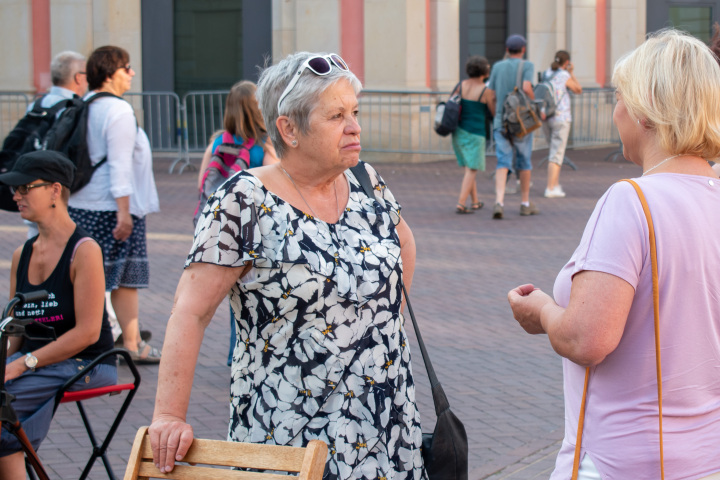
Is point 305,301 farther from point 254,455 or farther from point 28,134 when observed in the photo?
point 28,134

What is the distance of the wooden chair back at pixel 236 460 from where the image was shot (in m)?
2.24

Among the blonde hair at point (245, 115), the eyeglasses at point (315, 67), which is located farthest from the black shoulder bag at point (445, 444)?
the blonde hair at point (245, 115)

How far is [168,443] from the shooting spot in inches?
92.6

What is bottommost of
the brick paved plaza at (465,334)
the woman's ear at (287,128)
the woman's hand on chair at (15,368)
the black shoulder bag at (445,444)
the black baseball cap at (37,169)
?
the brick paved plaza at (465,334)

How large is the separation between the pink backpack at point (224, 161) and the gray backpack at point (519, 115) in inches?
244

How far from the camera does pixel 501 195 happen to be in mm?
11398

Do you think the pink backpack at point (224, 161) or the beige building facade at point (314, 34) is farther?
the beige building facade at point (314, 34)

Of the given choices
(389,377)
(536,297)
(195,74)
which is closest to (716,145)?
(536,297)

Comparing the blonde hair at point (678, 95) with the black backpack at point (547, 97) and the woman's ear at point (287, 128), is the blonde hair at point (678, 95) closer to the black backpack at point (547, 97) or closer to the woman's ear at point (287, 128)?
the woman's ear at point (287, 128)

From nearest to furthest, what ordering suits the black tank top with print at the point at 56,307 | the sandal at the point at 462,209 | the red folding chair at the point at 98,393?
1. the red folding chair at the point at 98,393
2. the black tank top with print at the point at 56,307
3. the sandal at the point at 462,209

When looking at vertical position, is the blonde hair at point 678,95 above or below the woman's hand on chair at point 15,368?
above

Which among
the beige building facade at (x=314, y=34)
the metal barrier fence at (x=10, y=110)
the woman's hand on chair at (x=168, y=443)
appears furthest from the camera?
the metal barrier fence at (x=10, y=110)

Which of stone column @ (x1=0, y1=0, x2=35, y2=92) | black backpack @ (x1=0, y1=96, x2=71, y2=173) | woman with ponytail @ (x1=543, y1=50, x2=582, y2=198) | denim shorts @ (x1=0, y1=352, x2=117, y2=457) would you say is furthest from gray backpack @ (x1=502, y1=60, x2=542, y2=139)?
stone column @ (x1=0, y1=0, x2=35, y2=92)

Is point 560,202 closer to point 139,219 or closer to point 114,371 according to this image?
point 139,219
